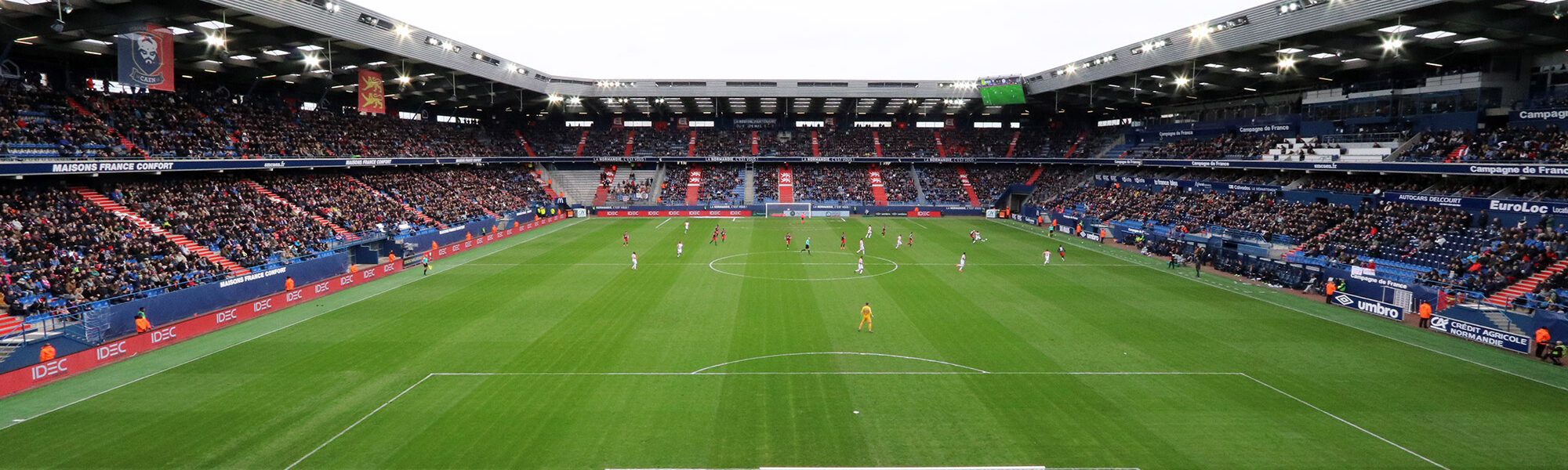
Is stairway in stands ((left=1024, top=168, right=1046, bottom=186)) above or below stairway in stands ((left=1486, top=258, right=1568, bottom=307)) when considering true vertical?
above

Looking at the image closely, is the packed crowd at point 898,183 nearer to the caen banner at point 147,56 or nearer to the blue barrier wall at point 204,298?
the blue barrier wall at point 204,298

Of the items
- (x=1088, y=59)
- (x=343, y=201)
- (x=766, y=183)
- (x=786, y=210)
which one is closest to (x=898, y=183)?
(x=786, y=210)

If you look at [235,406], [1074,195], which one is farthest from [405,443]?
[1074,195]

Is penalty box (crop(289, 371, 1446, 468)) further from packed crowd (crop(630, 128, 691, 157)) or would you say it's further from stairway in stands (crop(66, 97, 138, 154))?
packed crowd (crop(630, 128, 691, 157))

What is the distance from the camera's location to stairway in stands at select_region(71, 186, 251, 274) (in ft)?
91.5

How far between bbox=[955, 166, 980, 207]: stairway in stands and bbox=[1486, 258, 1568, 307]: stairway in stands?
47487mm

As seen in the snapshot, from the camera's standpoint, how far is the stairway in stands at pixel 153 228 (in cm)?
2789

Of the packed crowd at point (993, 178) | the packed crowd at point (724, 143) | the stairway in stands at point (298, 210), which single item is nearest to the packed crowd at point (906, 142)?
the packed crowd at point (993, 178)

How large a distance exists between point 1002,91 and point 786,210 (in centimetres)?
2342

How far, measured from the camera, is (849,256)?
130ft

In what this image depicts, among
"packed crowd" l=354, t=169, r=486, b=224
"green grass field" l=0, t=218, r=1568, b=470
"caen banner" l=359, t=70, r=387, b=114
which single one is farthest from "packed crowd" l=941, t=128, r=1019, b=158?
"caen banner" l=359, t=70, r=387, b=114

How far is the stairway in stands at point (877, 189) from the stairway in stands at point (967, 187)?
8.73 metres

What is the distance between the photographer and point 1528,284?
2539cm

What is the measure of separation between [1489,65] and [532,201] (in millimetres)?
67214
